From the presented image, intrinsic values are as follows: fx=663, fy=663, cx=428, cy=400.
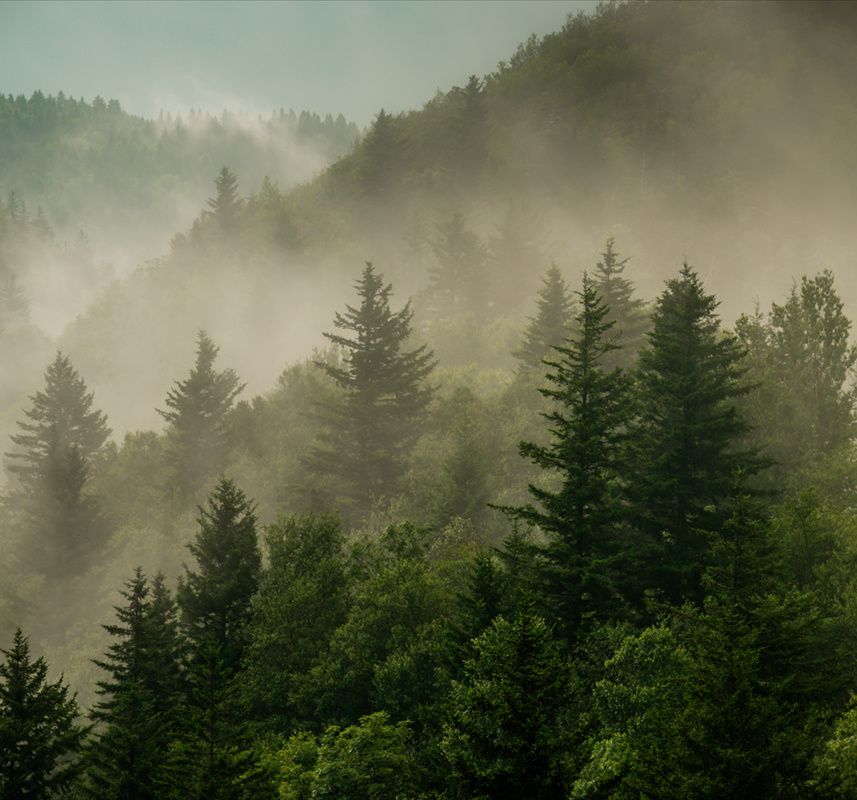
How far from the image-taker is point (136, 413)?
271 feet

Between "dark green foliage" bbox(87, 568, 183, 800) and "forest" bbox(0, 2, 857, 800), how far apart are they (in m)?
0.15

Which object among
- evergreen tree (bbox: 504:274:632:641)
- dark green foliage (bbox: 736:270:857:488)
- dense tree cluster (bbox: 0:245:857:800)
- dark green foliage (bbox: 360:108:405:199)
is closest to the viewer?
dense tree cluster (bbox: 0:245:857:800)

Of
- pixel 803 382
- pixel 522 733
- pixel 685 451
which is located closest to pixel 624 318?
pixel 803 382

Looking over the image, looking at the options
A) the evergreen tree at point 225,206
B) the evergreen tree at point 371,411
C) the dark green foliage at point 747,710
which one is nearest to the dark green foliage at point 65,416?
the evergreen tree at point 371,411

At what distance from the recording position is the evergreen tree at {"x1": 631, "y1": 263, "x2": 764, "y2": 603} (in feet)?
72.6

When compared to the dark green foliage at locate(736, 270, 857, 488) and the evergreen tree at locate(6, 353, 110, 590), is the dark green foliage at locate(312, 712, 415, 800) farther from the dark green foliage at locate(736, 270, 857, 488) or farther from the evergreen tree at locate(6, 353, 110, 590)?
the evergreen tree at locate(6, 353, 110, 590)

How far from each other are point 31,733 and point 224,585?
8912 millimetres

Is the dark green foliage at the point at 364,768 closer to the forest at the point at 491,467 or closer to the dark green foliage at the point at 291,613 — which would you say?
the forest at the point at 491,467

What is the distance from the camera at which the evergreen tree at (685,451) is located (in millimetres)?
22141

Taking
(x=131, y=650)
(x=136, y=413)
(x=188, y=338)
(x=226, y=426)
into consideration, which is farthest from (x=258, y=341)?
(x=131, y=650)

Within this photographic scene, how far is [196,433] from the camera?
179ft

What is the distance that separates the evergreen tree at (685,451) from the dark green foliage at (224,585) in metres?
17.0

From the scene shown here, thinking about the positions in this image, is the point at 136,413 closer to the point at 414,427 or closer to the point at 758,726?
the point at 414,427

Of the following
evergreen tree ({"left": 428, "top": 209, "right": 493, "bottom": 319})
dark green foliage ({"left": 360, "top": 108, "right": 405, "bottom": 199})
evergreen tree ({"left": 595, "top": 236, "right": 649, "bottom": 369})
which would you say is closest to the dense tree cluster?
evergreen tree ({"left": 595, "top": 236, "right": 649, "bottom": 369})
